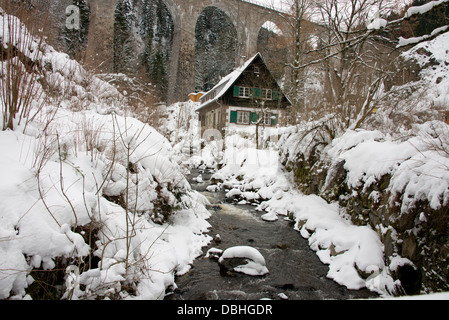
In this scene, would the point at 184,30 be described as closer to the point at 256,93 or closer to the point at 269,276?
the point at 256,93

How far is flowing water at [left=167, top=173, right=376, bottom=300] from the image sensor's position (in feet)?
13.5

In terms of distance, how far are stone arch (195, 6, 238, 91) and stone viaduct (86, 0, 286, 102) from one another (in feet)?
18.8

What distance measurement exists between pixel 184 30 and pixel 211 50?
11.5 metres

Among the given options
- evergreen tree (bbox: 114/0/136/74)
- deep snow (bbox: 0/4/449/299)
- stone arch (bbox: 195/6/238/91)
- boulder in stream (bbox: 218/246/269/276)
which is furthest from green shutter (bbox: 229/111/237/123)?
stone arch (bbox: 195/6/238/91)

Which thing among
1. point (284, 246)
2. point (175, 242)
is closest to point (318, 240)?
point (284, 246)

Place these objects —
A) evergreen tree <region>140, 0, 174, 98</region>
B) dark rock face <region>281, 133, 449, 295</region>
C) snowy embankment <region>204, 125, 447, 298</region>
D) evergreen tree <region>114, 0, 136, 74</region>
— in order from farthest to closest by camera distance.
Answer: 1. evergreen tree <region>140, 0, 174, 98</region>
2. evergreen tree <region>114, 0, 136, 74</region>
3. snowy embankment <region>204, 125, 447, 298</region>
4. dark rock face <region>281, 133, 449, 295</region>

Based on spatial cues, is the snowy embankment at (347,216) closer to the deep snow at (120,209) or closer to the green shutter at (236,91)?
the deep snow at (120,209)

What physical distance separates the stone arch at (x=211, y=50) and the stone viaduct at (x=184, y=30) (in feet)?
18.8

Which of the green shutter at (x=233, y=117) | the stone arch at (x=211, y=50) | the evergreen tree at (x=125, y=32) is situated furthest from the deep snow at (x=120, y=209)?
the stone arch at (x=211, y=50)

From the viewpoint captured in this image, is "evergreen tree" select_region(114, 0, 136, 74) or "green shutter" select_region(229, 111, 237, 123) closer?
"green shutter" select_region(229, 111, 237, 123)

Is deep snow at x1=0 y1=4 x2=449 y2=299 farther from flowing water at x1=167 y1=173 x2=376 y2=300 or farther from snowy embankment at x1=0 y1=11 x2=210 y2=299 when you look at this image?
flowing water at x1=167 y1=173 x2=376 y2=300

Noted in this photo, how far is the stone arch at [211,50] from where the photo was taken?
4222cm

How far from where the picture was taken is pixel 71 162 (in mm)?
3908

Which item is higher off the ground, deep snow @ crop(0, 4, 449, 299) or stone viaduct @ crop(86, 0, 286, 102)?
stone viaduct @ crop(86, 0, 286, 102)
